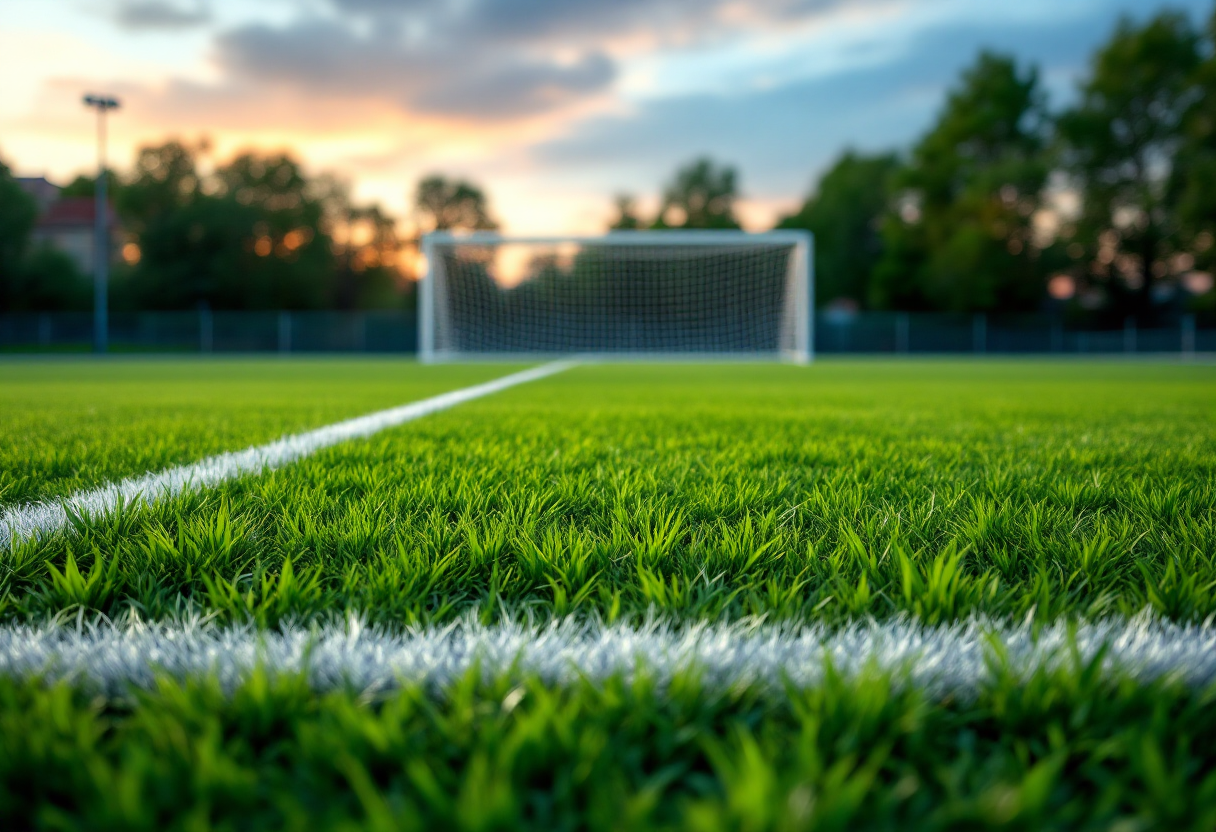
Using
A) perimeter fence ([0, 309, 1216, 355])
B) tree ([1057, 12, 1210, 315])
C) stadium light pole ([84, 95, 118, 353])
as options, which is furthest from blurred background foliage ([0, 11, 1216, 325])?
stadium light pole ([84, 95, 118, 353])

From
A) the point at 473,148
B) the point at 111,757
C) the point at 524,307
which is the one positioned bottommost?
the point at 111,757

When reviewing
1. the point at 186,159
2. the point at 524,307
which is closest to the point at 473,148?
the point at 524,307

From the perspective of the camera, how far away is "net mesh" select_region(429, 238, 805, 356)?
67.2 ft

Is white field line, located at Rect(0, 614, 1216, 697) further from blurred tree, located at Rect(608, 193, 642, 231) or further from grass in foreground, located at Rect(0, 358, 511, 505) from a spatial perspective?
blurred tree, located at Rect(608, 193, 642, 231)

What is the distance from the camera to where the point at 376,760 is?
65cm

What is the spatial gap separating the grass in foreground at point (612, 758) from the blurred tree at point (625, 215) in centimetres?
4829

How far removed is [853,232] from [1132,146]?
13423 mm

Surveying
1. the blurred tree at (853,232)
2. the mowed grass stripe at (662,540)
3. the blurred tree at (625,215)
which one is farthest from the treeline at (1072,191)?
the mowed grass stripe at (662,540)

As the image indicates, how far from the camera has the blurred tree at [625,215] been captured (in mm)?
47750

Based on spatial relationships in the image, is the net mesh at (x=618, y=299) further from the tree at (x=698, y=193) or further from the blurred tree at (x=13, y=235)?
the tree at (x=698, y=193)

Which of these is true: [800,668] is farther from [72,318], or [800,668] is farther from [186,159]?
[186,159]

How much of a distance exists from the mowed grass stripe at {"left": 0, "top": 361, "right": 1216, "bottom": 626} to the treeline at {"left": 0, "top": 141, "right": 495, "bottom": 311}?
36394 mm

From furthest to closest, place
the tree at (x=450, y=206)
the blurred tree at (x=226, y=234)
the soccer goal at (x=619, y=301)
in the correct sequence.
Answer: the tree at (x=450, y=206) < the blurred tree at (x=226, y=234) < the soccer goal at (x=619, y=301)

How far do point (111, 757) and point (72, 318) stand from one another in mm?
33121
